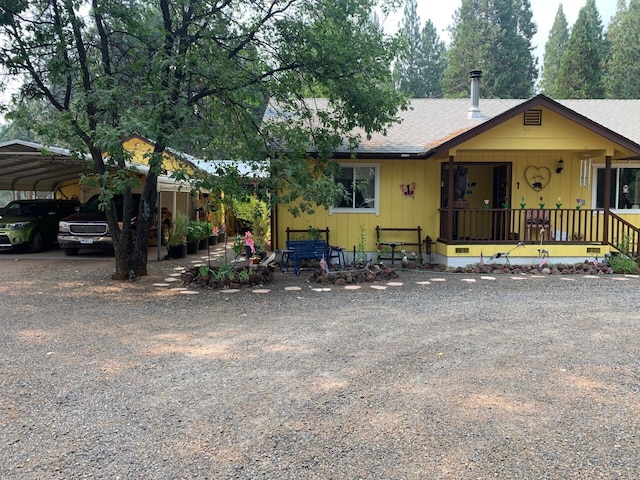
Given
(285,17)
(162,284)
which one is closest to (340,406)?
(162,284)

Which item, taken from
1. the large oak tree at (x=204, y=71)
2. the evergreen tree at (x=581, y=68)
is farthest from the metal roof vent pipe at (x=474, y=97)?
the evergreen tree at (x=581, y=68)

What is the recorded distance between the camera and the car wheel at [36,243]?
1422 centimetres

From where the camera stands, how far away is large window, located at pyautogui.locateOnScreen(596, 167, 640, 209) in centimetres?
1189

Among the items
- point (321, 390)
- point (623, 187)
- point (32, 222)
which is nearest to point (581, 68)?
point (623, 187)

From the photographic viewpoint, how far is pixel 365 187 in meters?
11.7

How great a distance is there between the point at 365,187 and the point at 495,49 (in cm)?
3330

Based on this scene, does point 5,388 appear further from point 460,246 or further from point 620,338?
point 460,246

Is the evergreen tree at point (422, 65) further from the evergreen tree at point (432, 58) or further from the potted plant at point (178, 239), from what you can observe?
the potted plant at point (178, 239)

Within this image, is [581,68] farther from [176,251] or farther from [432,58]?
[176,251]

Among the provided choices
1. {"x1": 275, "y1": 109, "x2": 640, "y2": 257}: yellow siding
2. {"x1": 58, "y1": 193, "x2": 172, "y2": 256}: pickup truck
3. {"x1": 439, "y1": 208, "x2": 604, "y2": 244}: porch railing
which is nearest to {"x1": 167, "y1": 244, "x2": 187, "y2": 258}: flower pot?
{"x1": 58, "y1": 193, "x2": 172, "y2": 256}: pickup truck

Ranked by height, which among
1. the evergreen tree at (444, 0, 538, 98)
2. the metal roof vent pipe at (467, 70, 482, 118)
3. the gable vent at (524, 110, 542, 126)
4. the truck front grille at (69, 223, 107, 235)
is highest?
the evergreen tree at (444, 0, 538, 98)

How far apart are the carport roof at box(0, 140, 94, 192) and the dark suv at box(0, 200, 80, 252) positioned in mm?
1127

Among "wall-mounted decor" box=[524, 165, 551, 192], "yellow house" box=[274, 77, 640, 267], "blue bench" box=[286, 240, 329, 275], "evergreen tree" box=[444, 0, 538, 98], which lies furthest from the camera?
"evergreen tree" box=[444, 0, 538, 98]

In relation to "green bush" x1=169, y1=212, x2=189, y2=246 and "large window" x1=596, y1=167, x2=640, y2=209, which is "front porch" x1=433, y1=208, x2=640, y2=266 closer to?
"large window" x1=596, y1=167, x2=640, y2=209
